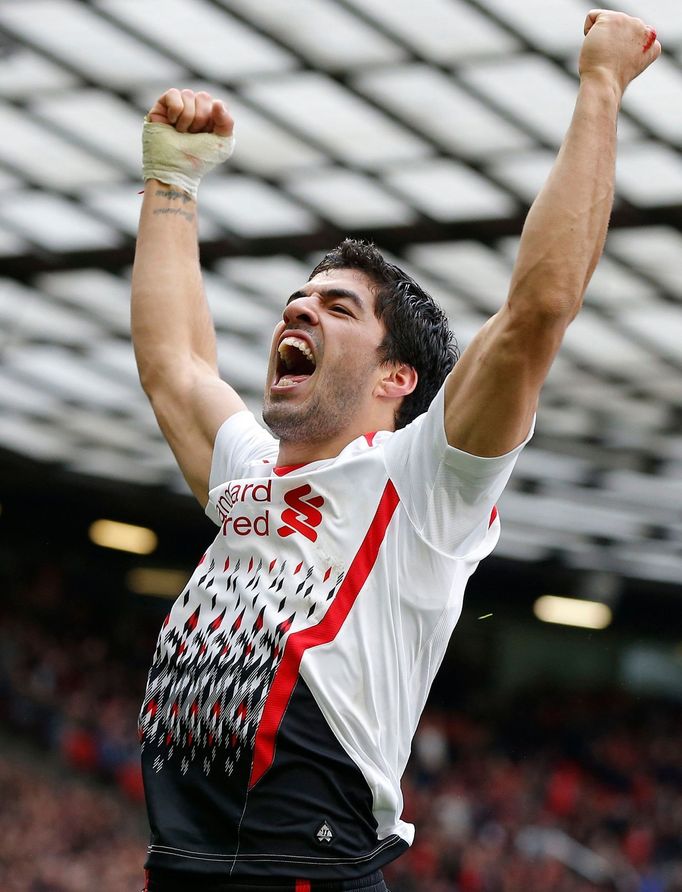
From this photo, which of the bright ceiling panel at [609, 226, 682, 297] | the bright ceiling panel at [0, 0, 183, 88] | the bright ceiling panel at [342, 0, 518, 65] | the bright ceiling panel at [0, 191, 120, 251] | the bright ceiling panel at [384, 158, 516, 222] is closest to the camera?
the bright ceiling panel at [342, 0, 518, 65]

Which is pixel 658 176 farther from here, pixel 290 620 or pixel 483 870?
pixel 483 870

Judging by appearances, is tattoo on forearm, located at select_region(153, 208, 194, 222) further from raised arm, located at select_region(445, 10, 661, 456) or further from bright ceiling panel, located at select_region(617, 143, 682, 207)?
bright ceiling panel, located at select_region(617, 143, 682, 207)

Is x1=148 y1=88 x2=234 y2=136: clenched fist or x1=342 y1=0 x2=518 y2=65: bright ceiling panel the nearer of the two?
x1=148 y1=88 x2=234 y2=136: clenched fist

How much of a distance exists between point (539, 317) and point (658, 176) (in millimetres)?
9400

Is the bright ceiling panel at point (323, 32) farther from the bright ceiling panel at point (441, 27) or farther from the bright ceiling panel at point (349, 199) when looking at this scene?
the bright ceiling panel at point (349, 199)

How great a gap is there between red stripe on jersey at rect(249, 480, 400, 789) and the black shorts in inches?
7.5

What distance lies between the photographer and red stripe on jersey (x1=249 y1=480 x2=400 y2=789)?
2559mm

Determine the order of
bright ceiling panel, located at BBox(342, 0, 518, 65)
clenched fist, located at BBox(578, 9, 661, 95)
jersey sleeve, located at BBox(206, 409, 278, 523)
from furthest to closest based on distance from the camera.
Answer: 1. bright ceiling panel, located at BBox(342, 0, 518, 65)
2. jersey sleeve, located at BBox(206, 409, 278, 523)
3. clenched fist, located at BBox(578, 9, 661, 95)

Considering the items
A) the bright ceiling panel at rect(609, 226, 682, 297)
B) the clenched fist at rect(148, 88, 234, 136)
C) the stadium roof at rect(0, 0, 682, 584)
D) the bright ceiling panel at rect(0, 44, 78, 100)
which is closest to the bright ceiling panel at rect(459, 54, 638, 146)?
the stadium roof at rect(0, 0, 682, 584)

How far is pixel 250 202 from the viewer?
1291cm

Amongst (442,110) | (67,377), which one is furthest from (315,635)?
(67,377)

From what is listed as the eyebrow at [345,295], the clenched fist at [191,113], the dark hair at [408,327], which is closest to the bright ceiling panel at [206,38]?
the clenched fist at [191,113]

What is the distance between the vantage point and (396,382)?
3016 millimetres

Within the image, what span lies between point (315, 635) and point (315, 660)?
51 mm
